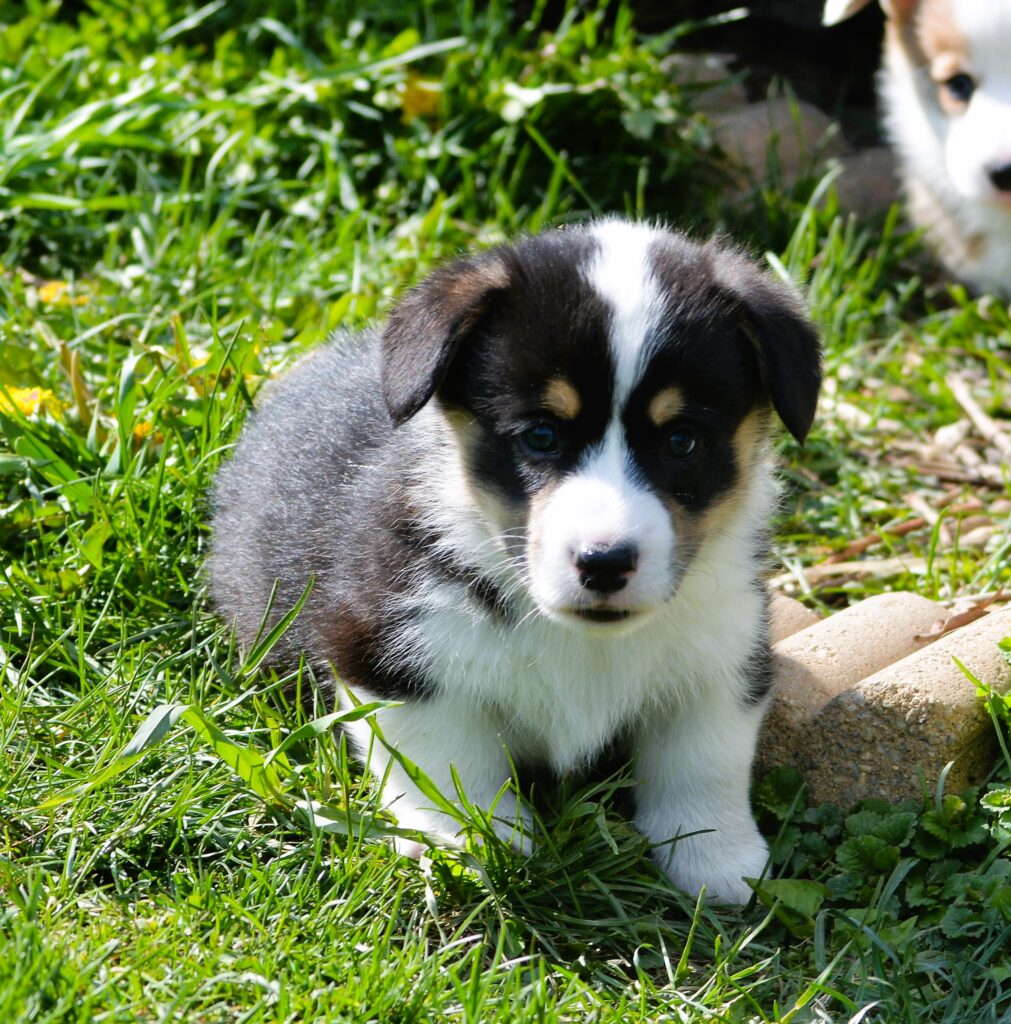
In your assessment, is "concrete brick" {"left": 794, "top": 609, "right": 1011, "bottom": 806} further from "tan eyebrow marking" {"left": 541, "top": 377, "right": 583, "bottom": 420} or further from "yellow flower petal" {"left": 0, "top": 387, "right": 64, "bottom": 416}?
"yellow flower petal" {"left": 0, "top": 387, "right": 64, "bottom": 416}

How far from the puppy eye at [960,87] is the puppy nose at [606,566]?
3.86 meters

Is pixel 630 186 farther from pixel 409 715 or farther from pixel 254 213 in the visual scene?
pixel 409 715

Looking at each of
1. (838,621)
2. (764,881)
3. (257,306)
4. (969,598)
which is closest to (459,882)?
(764,881)

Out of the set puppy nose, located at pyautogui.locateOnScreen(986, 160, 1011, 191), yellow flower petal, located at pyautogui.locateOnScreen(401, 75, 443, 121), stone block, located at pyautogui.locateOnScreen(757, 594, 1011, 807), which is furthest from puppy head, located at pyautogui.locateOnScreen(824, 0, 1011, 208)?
stone block, located at pyautogui.locateOnScreen(757, 594, 1011, 807)

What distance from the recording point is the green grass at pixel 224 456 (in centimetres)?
257

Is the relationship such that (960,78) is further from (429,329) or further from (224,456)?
(429,329)

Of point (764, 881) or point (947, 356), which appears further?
point (947, 356)

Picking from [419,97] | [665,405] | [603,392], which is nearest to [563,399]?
[603,392]

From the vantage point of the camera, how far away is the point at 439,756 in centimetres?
289

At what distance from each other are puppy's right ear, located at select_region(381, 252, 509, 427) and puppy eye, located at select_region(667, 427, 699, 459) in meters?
0.42

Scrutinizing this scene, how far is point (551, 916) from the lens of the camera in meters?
2.76

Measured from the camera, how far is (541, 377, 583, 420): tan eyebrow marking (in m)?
2.64

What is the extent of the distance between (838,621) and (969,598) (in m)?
0.41

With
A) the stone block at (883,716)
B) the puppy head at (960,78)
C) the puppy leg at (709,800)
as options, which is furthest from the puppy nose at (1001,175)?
the puppy leg at (709,800)
